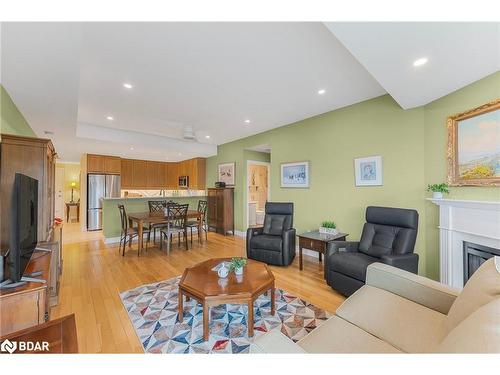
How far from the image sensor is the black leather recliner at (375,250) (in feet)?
7.19

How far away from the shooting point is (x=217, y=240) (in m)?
5.18

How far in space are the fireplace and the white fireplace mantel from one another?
3cm

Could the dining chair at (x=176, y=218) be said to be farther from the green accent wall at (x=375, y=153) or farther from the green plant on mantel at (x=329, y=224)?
the green plant on mantel at (x=329, y=224)

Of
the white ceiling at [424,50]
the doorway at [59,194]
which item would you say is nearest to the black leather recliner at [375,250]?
the white ceiling at [424,50]

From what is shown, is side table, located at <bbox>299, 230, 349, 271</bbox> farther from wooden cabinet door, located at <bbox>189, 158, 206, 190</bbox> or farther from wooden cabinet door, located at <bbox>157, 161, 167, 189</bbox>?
wooden cabinet door, located at <bbox>157, 161, 167, 189</bbox>

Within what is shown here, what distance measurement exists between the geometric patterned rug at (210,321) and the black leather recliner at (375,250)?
1.49 ft

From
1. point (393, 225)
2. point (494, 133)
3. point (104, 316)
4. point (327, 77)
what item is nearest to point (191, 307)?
point (104, 316)

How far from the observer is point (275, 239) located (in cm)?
337

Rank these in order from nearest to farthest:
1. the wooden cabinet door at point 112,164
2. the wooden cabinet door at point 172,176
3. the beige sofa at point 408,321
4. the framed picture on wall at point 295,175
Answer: the beige sofa at point 408,321, the framed picture on wall at point 295,175, the wooden cabinet door at point 112,164, the wooden cabinet door at point 172,176

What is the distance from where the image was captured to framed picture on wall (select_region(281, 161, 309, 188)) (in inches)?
161

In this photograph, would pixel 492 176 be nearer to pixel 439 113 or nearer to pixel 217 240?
pixel 439 113

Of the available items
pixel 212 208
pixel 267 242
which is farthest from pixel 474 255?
pixel 212 208

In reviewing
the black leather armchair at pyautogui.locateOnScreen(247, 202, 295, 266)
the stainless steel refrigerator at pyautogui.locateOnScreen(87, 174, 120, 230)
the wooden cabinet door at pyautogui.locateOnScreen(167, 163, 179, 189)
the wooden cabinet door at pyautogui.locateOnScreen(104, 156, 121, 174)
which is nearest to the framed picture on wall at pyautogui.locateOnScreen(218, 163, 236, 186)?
the black leather armchair at pyautogui.locateOnScreen(247, 202, 295, 266)

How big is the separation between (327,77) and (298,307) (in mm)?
2613
